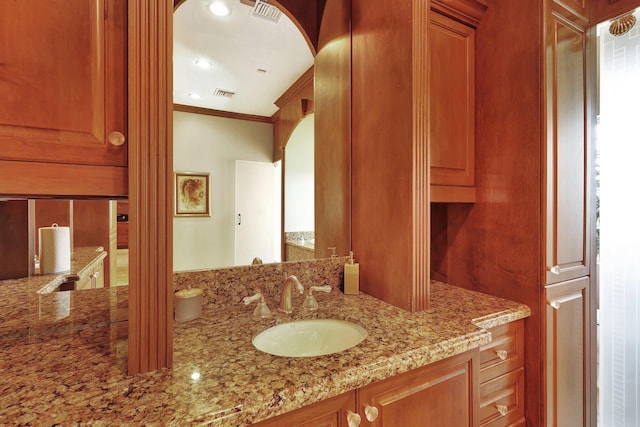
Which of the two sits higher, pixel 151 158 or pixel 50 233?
pixel 151 158

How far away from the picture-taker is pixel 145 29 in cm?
71

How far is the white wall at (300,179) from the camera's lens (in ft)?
4.85

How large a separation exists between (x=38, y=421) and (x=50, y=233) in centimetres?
64

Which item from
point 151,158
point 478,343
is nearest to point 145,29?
point 151,158

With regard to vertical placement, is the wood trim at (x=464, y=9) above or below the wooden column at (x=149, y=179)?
above

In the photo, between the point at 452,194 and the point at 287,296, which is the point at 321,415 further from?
the point at 452,194

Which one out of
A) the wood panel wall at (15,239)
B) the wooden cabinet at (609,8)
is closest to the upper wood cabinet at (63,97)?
the wood panel wall at (15,239)

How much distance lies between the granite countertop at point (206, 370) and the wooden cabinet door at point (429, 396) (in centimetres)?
5

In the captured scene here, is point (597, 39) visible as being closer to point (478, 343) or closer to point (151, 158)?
point (478, 343)

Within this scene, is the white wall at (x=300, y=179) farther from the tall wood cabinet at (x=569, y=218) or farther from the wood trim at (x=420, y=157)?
the tall wood cabinet at (x=569, y=218)

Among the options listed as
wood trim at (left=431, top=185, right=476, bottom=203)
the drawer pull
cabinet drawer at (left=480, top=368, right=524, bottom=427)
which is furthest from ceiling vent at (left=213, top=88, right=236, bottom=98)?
the drawer pull

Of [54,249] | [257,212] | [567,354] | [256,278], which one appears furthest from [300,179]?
[567,354]

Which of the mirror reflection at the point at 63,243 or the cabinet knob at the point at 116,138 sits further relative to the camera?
the mirror reflection at the point at 63,243

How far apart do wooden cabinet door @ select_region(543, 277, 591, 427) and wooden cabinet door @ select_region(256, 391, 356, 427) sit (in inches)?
41.4
